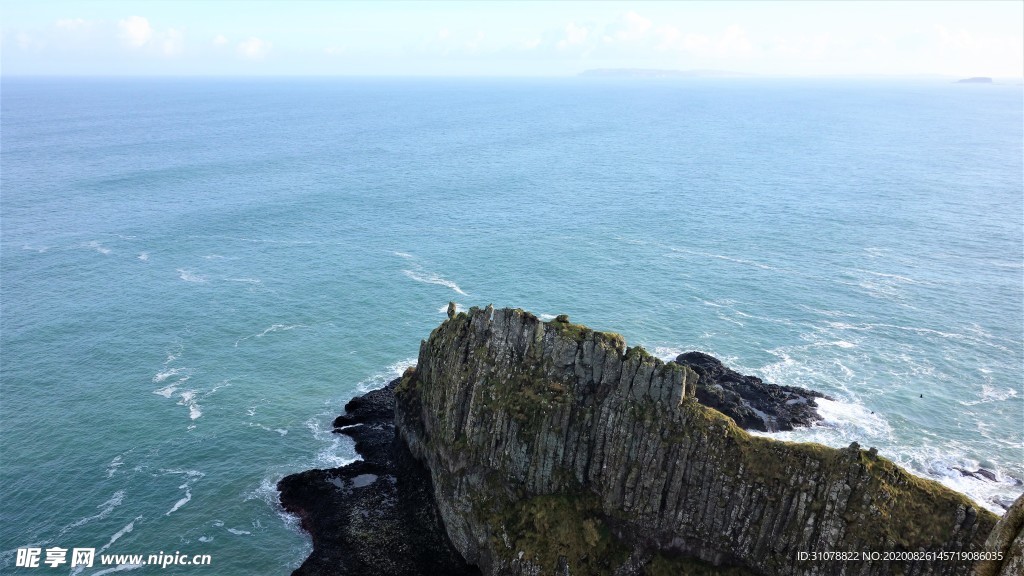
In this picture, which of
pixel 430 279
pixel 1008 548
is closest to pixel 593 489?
pixel 1008 548

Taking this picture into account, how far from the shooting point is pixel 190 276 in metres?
140

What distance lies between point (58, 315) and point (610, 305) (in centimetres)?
9273

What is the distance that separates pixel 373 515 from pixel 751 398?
51.3 metres

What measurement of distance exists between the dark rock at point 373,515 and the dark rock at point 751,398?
36.0m

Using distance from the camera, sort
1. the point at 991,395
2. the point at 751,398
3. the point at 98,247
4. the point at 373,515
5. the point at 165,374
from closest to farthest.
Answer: the point at 373,515 < the point at 751,398 < the point at 991,395 < the point at 165,374 < the point at 98,247

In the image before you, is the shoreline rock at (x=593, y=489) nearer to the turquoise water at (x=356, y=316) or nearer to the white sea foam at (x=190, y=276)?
the turquoise water at (x=356, y=316)

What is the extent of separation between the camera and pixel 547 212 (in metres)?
186

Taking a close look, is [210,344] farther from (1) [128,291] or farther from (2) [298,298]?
(1) [128,291]

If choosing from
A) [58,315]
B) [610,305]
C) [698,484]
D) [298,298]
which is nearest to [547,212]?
[610,305]

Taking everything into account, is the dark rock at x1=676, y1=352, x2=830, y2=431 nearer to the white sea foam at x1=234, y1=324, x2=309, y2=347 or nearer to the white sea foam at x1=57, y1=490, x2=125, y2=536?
the white sea foam at x1=234, y1=324, x2=309, y2=347

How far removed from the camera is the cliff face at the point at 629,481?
57.3m

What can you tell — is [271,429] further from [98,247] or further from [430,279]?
[98,247]

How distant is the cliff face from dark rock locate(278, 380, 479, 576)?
3184mm

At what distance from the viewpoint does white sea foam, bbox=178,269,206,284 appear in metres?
138
